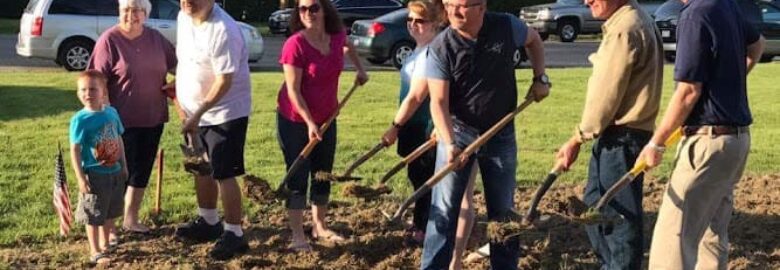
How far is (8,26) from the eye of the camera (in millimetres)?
30406

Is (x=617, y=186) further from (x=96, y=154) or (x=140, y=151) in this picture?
(x=140, y=151)

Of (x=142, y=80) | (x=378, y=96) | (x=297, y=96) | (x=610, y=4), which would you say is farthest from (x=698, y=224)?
(x=378, y=96)

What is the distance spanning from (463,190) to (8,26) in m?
28.3

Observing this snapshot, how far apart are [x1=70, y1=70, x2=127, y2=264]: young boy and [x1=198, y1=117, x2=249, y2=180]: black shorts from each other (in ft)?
1.64

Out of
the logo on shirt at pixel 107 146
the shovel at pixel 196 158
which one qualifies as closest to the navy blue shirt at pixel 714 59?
the shovel at pixel 196 158

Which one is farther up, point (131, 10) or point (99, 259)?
point (131, 10)

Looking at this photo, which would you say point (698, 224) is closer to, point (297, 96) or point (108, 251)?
point (297, 96)

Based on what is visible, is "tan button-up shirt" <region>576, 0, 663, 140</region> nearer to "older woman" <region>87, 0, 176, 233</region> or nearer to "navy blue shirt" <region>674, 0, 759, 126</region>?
"navy blue shirt" <region>674, 0, 759, 126</region>

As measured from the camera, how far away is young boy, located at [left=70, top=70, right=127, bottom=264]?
5504 mm

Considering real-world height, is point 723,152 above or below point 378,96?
above

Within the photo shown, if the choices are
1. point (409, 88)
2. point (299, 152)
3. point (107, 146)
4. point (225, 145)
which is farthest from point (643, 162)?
point (107, 146)

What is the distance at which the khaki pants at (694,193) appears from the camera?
4.46m

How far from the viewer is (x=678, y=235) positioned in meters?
4.63

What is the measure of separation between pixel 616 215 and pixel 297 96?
192 centimetres
